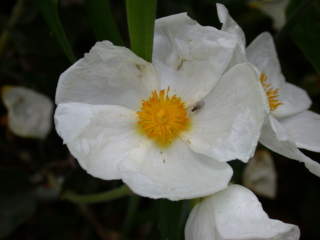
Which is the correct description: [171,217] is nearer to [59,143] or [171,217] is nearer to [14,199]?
[14,199]

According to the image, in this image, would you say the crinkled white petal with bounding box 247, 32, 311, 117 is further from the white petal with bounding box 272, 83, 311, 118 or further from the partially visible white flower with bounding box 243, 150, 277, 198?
the partially visible white flower with bounding box 243, 150, 277, 198

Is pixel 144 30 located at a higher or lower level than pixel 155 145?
higher

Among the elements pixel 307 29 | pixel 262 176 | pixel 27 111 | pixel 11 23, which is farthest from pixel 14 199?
pixel 307 29

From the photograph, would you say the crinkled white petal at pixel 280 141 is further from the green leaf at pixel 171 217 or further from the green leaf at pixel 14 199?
the green leaf at pixel 14 199

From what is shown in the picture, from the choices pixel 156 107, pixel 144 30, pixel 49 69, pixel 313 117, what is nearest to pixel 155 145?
pixel 156 107

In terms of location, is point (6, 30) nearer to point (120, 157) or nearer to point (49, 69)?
point (49, 69)

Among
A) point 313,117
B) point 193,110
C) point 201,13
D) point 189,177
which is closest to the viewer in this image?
point 189,177

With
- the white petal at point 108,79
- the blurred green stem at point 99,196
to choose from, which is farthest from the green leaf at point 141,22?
the blurred green stem at point 99,196

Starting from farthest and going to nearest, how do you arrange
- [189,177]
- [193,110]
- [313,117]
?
[313,117]
[193,110]
[189,177]
